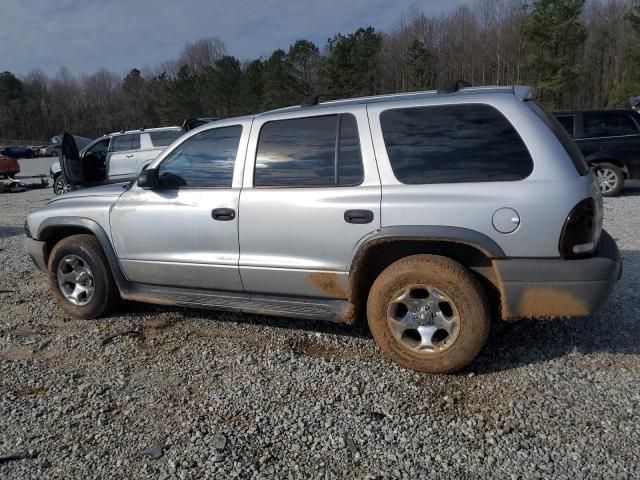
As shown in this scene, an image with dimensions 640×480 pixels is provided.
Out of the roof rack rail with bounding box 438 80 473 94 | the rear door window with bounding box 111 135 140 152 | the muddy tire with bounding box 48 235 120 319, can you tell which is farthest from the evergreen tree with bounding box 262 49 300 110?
the roof rack rail with bounding box 438 80 473 94

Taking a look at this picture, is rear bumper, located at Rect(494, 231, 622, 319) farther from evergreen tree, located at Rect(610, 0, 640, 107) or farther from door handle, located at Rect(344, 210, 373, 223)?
evergreen tree, located at Rect(610, 0, 640, 107)

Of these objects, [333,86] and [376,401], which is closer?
[376,401]

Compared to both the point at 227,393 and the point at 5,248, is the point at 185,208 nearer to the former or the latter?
the point at 227,393

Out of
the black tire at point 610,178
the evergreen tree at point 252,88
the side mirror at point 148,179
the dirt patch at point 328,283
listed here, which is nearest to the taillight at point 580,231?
the dirt patch at point 328,283

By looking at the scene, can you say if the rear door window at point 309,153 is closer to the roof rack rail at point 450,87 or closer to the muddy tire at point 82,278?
the roof rack rail at point 450,87

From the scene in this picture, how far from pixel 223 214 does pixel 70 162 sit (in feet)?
21.5

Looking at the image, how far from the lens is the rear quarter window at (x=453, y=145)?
9.85 feet

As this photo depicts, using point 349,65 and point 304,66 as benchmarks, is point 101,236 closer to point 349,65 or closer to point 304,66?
point 349,65

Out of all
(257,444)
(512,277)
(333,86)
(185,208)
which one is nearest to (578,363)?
(512,277)

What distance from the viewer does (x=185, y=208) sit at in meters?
3.81

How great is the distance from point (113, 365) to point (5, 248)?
211 inches

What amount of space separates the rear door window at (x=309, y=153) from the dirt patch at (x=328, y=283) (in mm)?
631

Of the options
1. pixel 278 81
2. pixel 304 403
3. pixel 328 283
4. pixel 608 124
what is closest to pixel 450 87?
pixel 328 283

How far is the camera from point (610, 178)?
10.1 m
